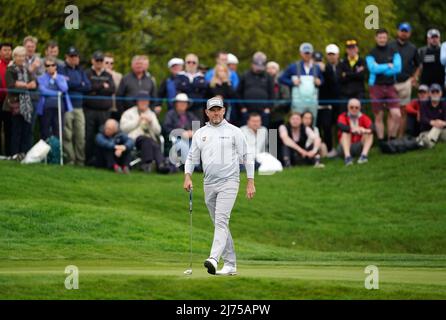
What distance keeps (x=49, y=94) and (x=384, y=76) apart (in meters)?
7.36

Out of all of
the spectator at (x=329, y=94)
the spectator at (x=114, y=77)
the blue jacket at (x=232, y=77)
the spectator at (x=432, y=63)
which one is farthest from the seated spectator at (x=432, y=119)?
the spectator at (x=114, y=77)

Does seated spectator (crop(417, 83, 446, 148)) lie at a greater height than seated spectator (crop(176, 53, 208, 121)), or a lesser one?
lesser

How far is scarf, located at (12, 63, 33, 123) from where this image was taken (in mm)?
30547

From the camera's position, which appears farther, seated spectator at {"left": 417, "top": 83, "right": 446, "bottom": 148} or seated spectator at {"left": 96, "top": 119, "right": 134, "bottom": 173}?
seated spectator at {"left": 417, "top": 83, "right": 446, "bottom": 148}

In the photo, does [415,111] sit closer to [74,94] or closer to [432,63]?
[432,63]

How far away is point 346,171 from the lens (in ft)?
110

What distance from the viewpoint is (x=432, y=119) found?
32969mm

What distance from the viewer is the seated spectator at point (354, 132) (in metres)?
33.0

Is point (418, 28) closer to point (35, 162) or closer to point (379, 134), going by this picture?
point (379, 134)

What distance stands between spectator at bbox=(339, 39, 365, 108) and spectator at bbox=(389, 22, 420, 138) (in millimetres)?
845

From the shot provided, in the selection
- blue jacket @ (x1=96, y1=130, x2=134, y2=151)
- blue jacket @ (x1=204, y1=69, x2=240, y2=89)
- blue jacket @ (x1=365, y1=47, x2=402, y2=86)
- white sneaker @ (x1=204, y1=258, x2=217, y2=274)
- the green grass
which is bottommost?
the green grass

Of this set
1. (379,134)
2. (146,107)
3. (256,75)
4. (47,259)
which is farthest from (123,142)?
(47,259)

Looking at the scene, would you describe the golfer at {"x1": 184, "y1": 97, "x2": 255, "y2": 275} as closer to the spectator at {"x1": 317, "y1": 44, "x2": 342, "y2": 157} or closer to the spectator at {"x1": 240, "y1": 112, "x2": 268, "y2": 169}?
the spectator at {"x1": 240, "y1": 112, "x2": 268, "y2": 169}

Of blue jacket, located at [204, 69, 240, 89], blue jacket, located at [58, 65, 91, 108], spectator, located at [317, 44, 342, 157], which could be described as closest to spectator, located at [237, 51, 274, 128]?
blue jacket, located at [204, 69, 240, 89]
